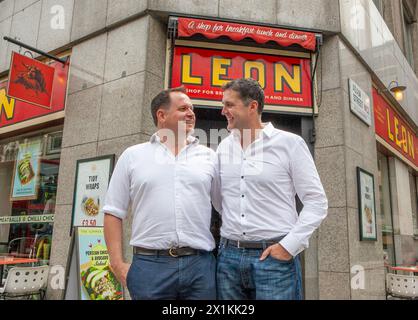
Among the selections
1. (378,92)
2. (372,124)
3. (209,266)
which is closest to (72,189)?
(209,266)

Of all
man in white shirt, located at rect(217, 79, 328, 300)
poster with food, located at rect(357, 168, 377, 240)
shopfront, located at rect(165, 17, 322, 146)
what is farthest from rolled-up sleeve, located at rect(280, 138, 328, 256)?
poster with food, located at rect(357, 168, 377, 240)

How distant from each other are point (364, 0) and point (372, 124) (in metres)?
2.62

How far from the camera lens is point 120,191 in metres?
2.33

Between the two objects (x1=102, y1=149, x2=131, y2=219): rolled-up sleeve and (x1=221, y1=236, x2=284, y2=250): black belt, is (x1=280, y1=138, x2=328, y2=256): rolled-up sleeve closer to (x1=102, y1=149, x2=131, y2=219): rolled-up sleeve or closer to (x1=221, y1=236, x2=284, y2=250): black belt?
(x1=221, y1=236, x2=284, y2=250): black belt

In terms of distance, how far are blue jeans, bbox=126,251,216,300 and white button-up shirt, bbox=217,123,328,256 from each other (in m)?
0.28

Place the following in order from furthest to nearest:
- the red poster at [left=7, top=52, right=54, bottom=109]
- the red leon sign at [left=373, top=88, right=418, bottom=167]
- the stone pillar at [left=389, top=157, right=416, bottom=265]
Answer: the stone pillar at [left=389, top=157, right=416, bottom=265], the red leon sign at [left=373, top=88, right=418, bottom=167], the red poster at [left=7, top=52, right=54, bottom=109]

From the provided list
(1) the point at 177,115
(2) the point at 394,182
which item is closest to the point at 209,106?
(1) the point at 177,115

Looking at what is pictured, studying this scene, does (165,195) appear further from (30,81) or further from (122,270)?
(30,81)

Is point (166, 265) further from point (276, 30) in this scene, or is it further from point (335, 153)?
point (276, 30)

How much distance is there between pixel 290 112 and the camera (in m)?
5.92

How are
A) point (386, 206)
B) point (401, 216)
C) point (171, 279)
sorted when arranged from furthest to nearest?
point (401, 216), point (386, 206), point (171, 279)

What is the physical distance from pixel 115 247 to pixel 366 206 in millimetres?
5037

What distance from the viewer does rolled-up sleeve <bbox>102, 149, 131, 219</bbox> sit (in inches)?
90.5

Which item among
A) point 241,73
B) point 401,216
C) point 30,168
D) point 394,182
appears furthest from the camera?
point 401,216
